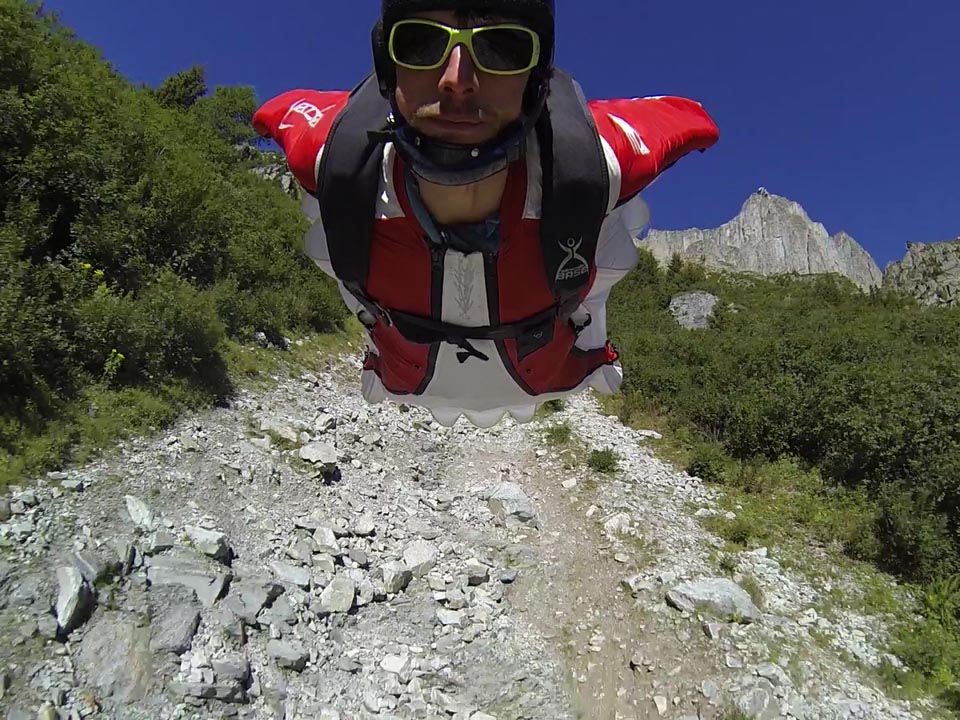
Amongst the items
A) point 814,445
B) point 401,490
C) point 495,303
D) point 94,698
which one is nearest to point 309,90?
point 495,303

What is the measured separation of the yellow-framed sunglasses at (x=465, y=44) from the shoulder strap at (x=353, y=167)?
31cm

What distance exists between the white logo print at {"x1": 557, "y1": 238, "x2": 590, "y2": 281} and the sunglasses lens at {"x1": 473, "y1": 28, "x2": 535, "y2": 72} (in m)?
0.57

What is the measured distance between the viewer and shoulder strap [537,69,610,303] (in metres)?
1.67

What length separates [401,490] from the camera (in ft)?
23.2

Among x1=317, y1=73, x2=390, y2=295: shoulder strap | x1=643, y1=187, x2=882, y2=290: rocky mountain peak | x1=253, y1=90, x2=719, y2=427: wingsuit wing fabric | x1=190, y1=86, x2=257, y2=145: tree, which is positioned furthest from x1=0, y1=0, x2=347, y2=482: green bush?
x1=643, y1=187, x2=882, y2=290: rocky mountain peak

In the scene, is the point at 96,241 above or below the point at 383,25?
above

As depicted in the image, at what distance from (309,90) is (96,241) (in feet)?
20.1

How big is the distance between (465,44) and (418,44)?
13cm

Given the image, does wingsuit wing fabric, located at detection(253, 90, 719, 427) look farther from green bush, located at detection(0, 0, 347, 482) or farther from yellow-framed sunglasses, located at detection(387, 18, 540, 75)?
green bush, located at detection(0, 0, 347, 482)

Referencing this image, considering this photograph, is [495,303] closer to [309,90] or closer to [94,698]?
[309,90]

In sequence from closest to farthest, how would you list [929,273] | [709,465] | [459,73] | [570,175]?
1. [459,73]
2. [570,175]
3. [709,465]
4. [929,273]

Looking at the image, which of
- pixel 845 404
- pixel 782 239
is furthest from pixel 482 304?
pixel 782 239

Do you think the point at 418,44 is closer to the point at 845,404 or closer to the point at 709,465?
the point at 709,465

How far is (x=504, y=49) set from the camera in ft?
4.60
